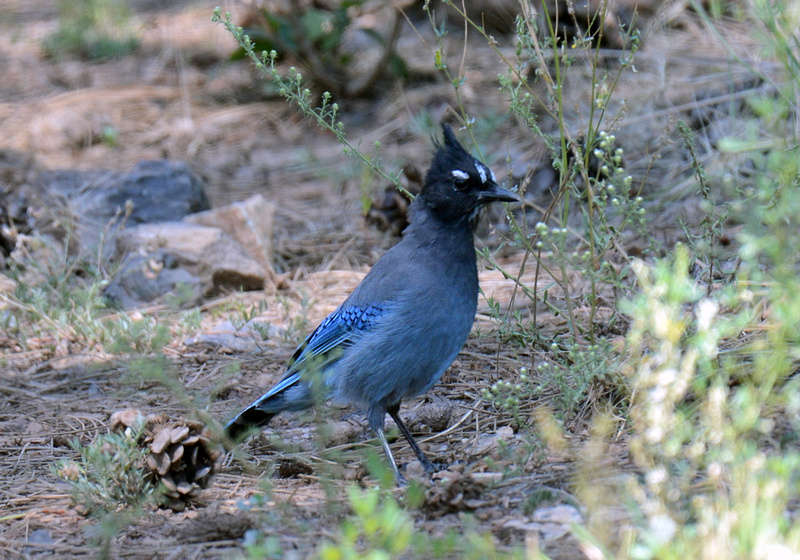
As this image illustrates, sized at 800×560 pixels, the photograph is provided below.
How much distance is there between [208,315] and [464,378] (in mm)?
1625

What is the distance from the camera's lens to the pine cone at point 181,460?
2781 millimetres

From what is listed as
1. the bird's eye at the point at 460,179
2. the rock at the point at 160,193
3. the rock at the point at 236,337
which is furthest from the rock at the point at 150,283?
the bird's eye at the point at 460,179

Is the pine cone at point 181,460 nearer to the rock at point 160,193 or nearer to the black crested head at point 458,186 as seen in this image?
the black crested head at point 458,186

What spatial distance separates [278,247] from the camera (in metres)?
5.63

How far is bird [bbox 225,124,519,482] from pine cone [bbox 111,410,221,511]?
18.3 inches

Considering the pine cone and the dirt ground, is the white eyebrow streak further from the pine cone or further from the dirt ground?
the pine cone

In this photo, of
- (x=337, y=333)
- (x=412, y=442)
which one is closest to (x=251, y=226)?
(x=337, y=333)

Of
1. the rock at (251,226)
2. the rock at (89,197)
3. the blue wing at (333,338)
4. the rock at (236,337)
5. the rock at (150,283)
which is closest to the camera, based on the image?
the blue wing at (333,338)

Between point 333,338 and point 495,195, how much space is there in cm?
85

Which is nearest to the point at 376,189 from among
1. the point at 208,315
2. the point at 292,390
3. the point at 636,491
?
the point at 208,315

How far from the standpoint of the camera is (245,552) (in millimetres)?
2377

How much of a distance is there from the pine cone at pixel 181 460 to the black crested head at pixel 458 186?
131 cm

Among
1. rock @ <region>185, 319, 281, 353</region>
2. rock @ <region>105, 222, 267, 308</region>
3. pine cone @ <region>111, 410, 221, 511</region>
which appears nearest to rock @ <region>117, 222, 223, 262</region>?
rock @ <region>105, 222, 267, 308</region>

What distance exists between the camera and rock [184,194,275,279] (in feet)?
17.3
